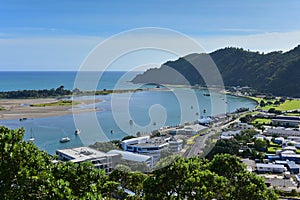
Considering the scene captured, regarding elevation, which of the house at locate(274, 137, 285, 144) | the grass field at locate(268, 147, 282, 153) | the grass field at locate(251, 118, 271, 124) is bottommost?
the grass field at locate(268, 147, 282, 153)

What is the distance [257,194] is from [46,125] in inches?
674

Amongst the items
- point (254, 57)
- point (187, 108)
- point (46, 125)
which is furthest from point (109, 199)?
point (254, 57)

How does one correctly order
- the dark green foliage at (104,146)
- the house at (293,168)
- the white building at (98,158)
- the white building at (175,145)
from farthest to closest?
the dark green foliage at (104,146)
the white building at (175,145)
the house at (293,168)
the white building at (98,158)

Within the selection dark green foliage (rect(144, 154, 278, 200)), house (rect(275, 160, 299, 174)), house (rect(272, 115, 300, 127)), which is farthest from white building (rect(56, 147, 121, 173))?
house (rect(272, 115, 300, 127))

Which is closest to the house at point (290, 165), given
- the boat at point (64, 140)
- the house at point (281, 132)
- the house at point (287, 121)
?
the house at point (281, 132)

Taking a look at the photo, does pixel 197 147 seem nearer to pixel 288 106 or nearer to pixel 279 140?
pixel 279 140

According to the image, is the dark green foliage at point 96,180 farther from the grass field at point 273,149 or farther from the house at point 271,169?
the grass field at point 273,149

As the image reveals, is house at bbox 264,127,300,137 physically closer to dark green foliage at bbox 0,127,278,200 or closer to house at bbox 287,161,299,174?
house at bbox 287,161,299,174

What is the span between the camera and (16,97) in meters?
32.8

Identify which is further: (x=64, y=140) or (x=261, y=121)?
(x=261, y=121)

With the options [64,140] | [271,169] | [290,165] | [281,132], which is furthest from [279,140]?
[64,140]

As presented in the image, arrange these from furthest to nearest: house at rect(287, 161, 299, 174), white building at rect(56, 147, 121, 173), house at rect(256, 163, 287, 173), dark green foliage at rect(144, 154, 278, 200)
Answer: house at rect(287, 161, 299, 174), house at rect(256, 163, 287, 173), white building at rect(56, 147, 121, 173), dark green foliage at rect(144, 154, 278, 200)

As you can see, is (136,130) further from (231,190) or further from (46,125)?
(231,190)

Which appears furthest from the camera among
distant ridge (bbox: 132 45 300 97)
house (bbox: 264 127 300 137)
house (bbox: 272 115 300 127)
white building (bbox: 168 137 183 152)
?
distant ridge (bbox: 132 45 300 97)
